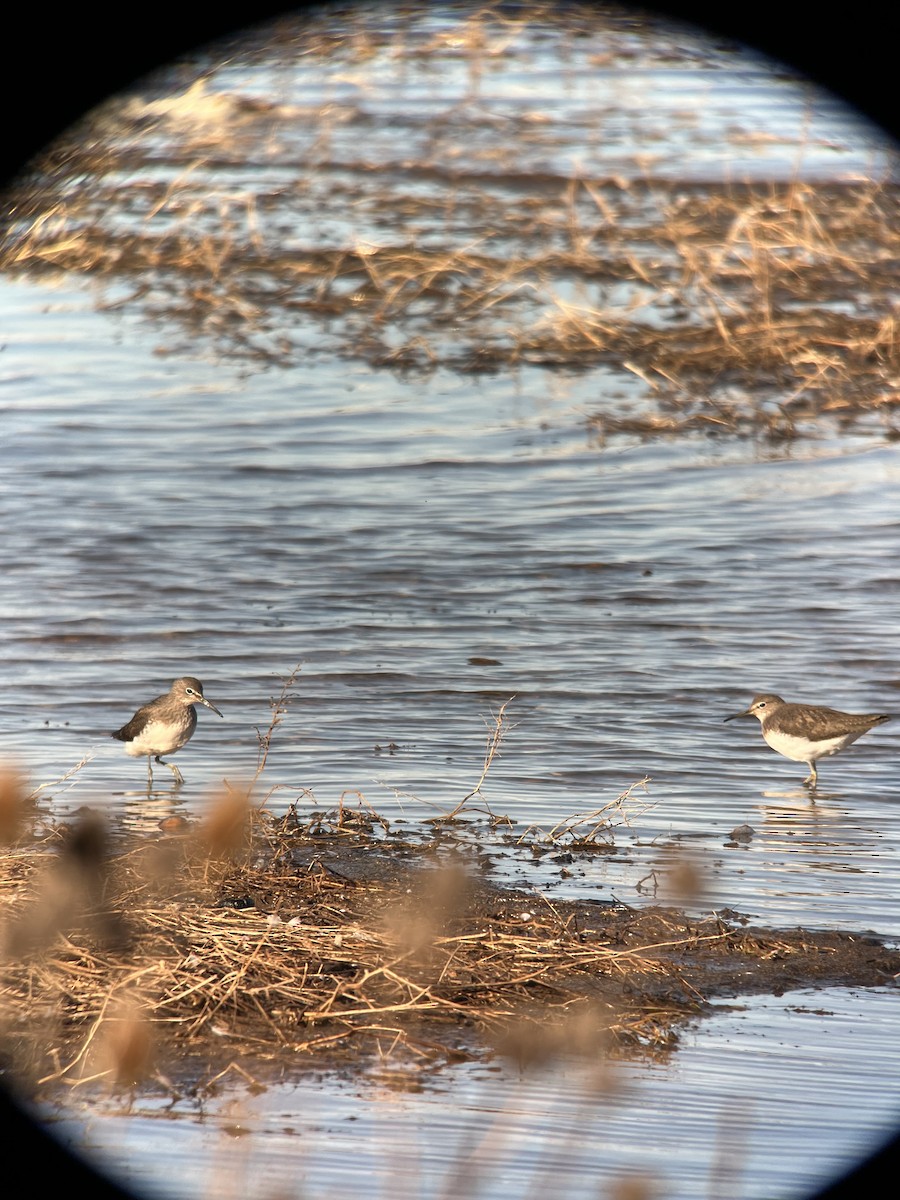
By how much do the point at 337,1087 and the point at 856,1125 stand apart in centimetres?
134

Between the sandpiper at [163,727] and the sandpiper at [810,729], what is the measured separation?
2.82 m

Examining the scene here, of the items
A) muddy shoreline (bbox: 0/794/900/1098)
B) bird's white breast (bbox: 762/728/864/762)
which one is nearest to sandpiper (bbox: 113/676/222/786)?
muddy shoreline (bbox: 0/794/900/1098)

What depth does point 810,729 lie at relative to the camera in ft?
Result: 24.6

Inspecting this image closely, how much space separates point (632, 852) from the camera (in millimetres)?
6121

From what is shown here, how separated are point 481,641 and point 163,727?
2709mm

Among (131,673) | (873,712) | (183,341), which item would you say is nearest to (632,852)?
(873,712)

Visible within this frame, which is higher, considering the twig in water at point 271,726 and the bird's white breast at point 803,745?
the twig in water at point 271,726

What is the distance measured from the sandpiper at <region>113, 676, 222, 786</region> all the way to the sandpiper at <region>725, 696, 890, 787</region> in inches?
111

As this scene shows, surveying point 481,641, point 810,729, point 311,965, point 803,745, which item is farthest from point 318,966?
point 481,641

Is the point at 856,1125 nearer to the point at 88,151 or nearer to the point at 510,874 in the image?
the point at 510,874

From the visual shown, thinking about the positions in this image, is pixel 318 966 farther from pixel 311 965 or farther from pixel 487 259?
pixel 487 259

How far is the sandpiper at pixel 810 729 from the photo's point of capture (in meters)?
7.39

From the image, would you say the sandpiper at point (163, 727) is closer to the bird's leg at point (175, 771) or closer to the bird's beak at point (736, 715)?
the bird's leg at point (175, 771)

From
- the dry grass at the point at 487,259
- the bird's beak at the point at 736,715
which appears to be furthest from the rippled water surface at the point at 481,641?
the dry grass at the point at 487,259
